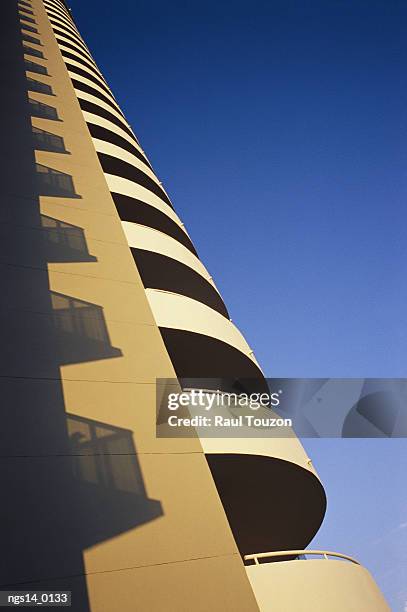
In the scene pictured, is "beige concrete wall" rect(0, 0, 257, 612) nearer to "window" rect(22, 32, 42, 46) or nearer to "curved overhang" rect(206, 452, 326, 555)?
"curved overhang" rect(206, 452, 326, 555)

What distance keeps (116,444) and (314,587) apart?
10.6 feet

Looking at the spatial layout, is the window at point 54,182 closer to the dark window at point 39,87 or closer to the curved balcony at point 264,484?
the curved balcony at point 264,484

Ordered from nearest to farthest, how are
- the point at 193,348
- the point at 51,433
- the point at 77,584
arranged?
1. the point at 77,584
2. the point at 51,433
3. the point at 193,348

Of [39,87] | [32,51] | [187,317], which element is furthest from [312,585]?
[32,51]

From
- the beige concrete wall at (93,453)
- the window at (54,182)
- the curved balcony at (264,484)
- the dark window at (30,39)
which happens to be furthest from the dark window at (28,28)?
the curved balcony at (264,484)

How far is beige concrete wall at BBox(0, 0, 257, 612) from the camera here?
4289mm

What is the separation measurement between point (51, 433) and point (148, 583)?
204 cm

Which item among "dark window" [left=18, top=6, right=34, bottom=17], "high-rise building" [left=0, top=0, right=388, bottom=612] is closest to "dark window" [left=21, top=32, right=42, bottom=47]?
"dark window" [left=18, top=6, right=34, bottom=17]

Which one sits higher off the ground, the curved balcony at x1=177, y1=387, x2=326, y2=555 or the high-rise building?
the high-rise building

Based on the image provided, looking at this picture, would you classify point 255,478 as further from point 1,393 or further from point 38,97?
point 38,97

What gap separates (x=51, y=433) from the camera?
17.5 feet

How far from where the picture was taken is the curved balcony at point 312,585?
5.32 metres

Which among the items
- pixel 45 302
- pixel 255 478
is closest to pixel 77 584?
pixel 45 302

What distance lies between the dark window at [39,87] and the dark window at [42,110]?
1.38 meters
